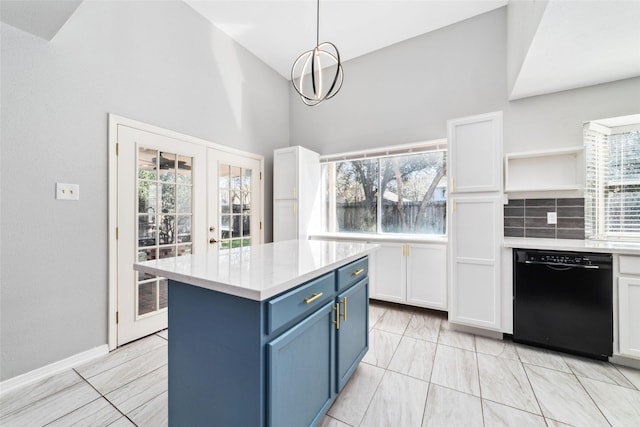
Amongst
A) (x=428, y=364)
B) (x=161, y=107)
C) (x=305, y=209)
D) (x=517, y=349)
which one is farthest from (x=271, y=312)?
(x=305, y=209)

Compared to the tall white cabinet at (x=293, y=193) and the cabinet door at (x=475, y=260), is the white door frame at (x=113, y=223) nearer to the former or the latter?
the tall white cabinet at (x=293, y=193)

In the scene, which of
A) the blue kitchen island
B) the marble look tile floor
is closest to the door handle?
the blue kitchen island

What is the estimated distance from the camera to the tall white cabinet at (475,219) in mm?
2389

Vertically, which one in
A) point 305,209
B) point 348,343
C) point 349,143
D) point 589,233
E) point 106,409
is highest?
point 349,143

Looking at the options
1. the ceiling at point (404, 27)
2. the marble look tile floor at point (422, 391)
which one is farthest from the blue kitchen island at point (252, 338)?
the ceiling at point (404, 27)

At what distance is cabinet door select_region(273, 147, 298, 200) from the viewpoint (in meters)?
3.68

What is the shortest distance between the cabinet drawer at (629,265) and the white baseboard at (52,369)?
4.15 meters

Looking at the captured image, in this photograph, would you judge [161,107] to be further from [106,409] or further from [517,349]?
[517,349]

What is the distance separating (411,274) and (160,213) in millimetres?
2792

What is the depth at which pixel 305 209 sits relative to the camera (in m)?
3.81

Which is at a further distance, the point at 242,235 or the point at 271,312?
the point at 242,235

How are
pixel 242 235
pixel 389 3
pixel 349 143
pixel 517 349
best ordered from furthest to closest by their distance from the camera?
pixel 349 143 < pixel 242 235 < pixel 389 3 < pixel 517 349

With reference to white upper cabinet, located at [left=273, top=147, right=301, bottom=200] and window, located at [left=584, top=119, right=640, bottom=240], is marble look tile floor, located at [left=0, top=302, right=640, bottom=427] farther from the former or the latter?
white upper cabinet, located at [left=273, top=147, right=301, bottom=200]

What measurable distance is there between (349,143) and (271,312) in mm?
3286
